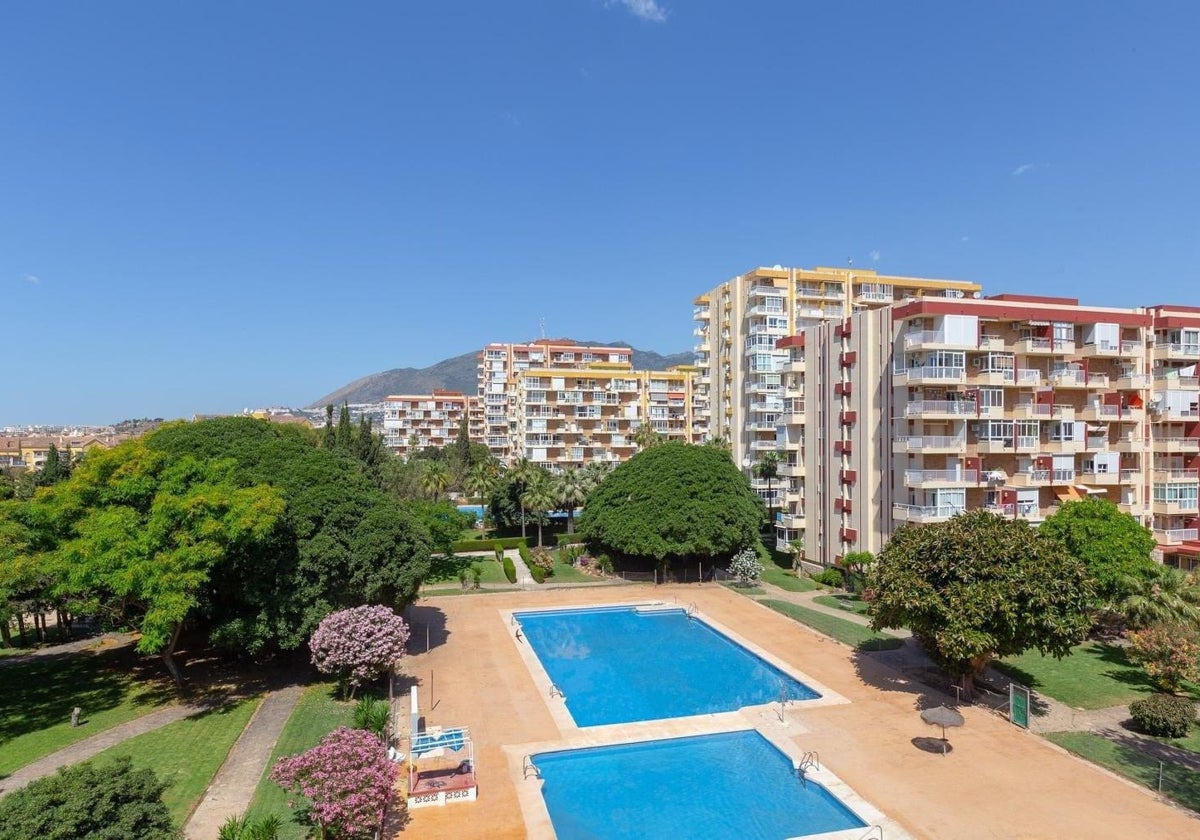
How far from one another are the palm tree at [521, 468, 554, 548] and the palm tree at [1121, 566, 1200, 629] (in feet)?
125

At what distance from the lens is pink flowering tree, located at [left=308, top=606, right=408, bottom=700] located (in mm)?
23531

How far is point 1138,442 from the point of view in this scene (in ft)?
135

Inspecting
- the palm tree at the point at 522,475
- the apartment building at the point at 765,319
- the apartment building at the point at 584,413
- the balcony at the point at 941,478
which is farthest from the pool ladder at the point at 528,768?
the apartment building at the point at 584,413

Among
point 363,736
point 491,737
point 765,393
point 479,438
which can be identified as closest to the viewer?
point 363,736

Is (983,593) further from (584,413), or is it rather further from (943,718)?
(584,413)

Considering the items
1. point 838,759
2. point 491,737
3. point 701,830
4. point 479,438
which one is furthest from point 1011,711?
point 479,438

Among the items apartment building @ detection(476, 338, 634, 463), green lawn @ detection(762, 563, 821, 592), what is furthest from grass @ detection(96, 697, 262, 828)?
apartment building @ detection(476, 338, 634, 463)

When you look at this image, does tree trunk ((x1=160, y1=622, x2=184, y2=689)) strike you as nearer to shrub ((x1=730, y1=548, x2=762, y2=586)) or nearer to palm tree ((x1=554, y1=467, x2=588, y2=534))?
shrub ((x1=730, y1=548, x2=762, y2=586))

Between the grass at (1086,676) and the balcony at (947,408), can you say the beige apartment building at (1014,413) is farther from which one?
the grass at (1086,676)

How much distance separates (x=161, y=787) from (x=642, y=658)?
20918 mm

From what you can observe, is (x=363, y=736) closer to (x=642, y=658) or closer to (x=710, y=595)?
(x=642, y=658)

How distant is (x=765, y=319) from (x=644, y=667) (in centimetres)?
4227

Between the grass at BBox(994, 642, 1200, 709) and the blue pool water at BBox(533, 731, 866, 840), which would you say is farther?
the grass at BBox(994, 642, 1200, 709)

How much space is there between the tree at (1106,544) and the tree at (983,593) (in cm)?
667
